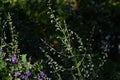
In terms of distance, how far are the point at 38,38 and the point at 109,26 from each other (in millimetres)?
4474

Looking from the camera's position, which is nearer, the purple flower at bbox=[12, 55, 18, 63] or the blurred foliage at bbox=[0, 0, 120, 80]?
the purple flower at bbox=[12, 55, 18, 63]

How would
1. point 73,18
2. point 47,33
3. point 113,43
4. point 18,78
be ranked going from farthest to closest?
point 113,43 → point 73,18 → point 47,33 → point 18,78

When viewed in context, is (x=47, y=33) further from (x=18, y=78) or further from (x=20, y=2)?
(x=18, y=78)

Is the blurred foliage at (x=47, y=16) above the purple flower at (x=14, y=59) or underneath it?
above

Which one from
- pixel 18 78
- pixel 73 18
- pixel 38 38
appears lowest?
pixel 18 78

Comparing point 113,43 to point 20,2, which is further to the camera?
point 113,43

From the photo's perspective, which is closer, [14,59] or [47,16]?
[14,59]

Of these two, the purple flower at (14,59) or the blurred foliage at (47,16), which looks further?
the blurred foliage at (47,16)

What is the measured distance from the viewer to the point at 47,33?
908 cm

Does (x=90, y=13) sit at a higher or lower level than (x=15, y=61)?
higher

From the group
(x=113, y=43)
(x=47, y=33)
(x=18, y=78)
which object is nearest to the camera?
(x=18, y=78)

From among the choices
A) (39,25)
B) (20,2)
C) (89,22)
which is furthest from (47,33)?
(89,22)

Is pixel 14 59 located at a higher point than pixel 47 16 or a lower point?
lower

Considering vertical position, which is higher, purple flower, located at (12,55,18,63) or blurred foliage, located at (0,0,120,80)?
blurred foliage, located at (0,0,120,80)
